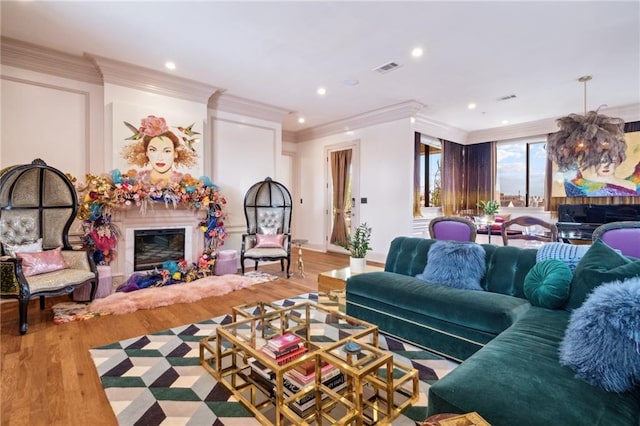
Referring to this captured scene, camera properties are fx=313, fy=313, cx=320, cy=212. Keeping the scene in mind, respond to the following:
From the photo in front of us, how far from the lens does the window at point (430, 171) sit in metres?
6.73

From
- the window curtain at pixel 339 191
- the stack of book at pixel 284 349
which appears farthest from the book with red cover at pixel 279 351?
the window curtain at pixel 339 191

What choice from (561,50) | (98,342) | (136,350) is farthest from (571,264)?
(98,342)

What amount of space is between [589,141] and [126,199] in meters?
5.81

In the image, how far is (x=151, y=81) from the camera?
4.34 meters

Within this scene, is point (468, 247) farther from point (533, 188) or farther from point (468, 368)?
point (533, 188)

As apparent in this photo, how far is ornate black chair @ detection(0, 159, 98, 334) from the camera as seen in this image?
9.04 feet

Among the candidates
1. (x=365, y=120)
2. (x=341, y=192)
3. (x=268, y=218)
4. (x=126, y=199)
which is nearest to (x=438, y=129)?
(x=365, y=120)

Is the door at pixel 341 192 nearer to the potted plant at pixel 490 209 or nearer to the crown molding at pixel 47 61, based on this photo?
the potted plant at pixel 490 209

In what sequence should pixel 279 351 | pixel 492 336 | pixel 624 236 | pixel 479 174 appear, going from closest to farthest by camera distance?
pixel 279 351 → pixel 492 336 → pixel 624 236 → pixel 479 174

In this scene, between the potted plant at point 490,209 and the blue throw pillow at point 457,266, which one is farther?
the potted plant at point 490,209

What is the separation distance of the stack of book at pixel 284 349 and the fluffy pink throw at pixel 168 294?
2.25 meters

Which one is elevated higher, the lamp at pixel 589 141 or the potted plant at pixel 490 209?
the lamp at pixel 589 141

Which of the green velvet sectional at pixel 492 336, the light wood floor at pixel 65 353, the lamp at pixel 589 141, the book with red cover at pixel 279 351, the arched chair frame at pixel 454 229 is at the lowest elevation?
the light wood floor at pixel 65 353

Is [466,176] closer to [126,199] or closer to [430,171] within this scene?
[430,171]
